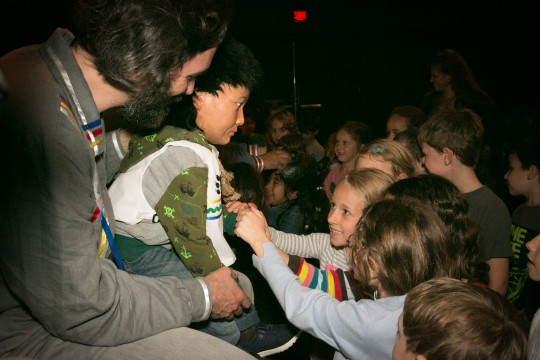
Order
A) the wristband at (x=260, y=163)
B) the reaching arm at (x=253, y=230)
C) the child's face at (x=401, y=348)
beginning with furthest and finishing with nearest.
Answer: the wristband at (x=260, y=163) → the reaching arm at (x=253, y=230) → the child's face at (x=401, y=348)

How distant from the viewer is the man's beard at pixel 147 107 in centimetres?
137

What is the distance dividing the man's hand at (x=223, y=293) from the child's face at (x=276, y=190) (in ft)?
7.14

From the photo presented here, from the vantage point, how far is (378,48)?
8.67 m

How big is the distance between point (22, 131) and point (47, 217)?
214 mm

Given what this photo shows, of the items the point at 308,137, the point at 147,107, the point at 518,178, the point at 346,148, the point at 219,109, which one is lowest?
the point at 308,137

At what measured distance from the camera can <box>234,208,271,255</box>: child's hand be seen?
1773 millimetres

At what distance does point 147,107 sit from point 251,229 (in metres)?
0.70

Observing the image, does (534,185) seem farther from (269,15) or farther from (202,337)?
(269,15)

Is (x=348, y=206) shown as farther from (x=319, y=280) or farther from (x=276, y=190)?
(x=276, y=190)

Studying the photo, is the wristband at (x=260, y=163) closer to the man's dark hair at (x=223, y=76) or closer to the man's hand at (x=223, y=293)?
the man's dark hair at (x=223, y=76)

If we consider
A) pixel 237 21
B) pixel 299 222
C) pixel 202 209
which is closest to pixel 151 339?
pixel 202 209

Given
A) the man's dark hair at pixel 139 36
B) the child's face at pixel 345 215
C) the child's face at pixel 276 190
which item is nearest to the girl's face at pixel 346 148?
the child's face at pixel 276 190

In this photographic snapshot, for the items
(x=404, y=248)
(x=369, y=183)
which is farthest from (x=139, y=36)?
(x=369, y=183)

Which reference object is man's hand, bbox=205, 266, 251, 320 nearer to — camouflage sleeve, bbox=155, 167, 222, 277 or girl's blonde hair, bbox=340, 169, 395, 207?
camouflage sleeve, bbox=155, 167, 222, 277
